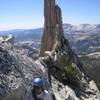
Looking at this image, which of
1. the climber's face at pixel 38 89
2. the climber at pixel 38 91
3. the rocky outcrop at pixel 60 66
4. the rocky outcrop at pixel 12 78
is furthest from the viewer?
the rocky outcrop at pixel 60 66

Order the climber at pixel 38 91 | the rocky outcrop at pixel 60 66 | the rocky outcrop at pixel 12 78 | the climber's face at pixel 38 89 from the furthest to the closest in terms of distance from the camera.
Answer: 1. the rocky outcrop at pixel 60 66
2. the rocky outcrop at pixel 12 78
3. the climber's face at pixel 38 89
4. the climber at pixel 38 91

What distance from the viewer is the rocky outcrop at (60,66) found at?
103ft

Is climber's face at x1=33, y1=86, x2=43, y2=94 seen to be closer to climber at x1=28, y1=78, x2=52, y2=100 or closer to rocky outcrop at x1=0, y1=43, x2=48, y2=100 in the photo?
climber at x1=28, y1=78, x2=52, y2=100

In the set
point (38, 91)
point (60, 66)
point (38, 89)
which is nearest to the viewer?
point (38, 89)

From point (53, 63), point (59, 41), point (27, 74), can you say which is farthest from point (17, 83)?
point (59, 41)

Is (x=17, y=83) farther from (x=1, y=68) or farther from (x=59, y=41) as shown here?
(x=59, y=41)

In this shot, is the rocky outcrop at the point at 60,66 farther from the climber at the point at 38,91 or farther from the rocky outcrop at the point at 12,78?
the climber at the point at 38,91

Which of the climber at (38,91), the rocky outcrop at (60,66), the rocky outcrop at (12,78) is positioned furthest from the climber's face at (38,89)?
the rocky outcrop at (60,66)

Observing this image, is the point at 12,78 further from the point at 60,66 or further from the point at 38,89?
the point at 60,66

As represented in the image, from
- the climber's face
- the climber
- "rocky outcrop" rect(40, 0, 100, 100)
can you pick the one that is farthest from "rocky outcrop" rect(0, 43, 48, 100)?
"rocky outcrop" rect(40, 0, 100, 100)

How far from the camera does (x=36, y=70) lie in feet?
55.1

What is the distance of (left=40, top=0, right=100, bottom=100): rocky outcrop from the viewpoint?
1233 inches

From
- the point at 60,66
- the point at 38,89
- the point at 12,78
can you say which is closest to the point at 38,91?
the point at 38,89

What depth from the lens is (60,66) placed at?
37.8 m
